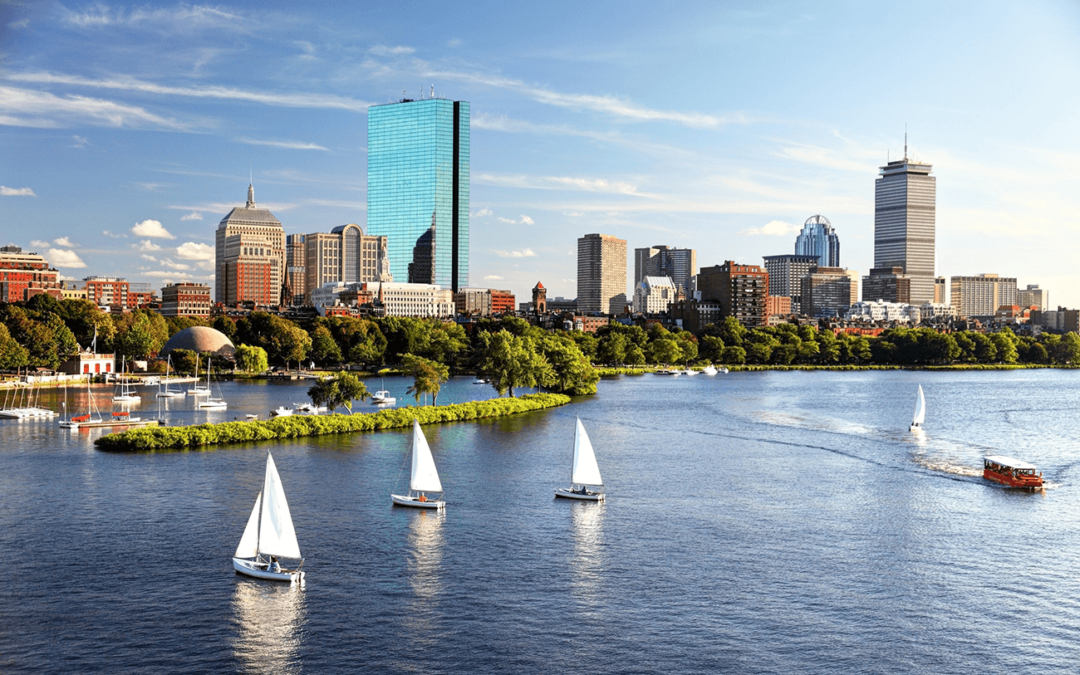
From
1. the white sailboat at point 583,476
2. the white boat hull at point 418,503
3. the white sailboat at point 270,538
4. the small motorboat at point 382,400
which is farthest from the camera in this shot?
the small motorboat at point 382,400

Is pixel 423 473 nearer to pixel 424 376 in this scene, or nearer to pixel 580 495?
pixel 580 495

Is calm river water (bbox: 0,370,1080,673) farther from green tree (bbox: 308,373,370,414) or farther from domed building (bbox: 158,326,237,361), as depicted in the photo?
domed building (bbox: 158,326,237,361)

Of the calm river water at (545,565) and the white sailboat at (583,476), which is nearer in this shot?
the calm river water at (545,565)

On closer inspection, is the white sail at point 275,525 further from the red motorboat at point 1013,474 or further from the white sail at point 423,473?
the red motorboat at point 1013,474

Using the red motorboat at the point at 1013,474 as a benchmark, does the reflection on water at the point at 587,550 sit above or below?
below

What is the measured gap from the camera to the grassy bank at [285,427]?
8481 cm

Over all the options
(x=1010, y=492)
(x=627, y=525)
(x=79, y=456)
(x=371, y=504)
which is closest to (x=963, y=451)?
(x=1010, y=492)

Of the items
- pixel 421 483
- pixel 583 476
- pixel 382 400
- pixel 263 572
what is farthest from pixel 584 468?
pixel 382 400

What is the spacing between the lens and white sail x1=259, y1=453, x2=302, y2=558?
4712 cm

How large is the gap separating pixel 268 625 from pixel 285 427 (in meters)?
54.1

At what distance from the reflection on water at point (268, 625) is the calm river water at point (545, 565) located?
5.0 inches

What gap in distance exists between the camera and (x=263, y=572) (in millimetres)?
46281

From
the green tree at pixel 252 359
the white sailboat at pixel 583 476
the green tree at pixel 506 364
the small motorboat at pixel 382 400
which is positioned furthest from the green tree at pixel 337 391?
the green tree at pixel 252 359

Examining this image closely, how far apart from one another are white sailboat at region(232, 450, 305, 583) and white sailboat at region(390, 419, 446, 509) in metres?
13.7
